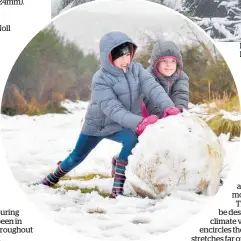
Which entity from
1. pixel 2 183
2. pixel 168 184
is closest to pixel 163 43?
pixel 168 184

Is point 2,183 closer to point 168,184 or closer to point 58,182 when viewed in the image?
point 58,182

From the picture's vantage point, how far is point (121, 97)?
4.44 metres

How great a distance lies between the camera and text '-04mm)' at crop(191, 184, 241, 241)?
15.4 ft

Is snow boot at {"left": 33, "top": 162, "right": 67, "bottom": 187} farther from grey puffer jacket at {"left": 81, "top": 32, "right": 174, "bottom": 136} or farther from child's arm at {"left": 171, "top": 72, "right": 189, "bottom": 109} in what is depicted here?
child's arm at {"left": 171, "top": 72, "right": 189, "bottom": 109}

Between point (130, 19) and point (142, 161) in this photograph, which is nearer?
point (142, 161)

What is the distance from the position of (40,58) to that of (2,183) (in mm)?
860

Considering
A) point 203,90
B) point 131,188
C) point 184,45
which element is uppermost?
point 184,45

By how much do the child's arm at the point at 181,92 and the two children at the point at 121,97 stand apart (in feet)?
0.60

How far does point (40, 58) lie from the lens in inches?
189

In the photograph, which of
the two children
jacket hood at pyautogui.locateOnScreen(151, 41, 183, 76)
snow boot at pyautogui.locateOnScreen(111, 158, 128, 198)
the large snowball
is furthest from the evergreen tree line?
the large snowball

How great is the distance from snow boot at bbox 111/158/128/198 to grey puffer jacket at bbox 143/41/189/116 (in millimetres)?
514

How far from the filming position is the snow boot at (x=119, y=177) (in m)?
4.53

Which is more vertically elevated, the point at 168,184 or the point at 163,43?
the point at 163,43

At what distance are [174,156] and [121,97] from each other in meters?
0.49
